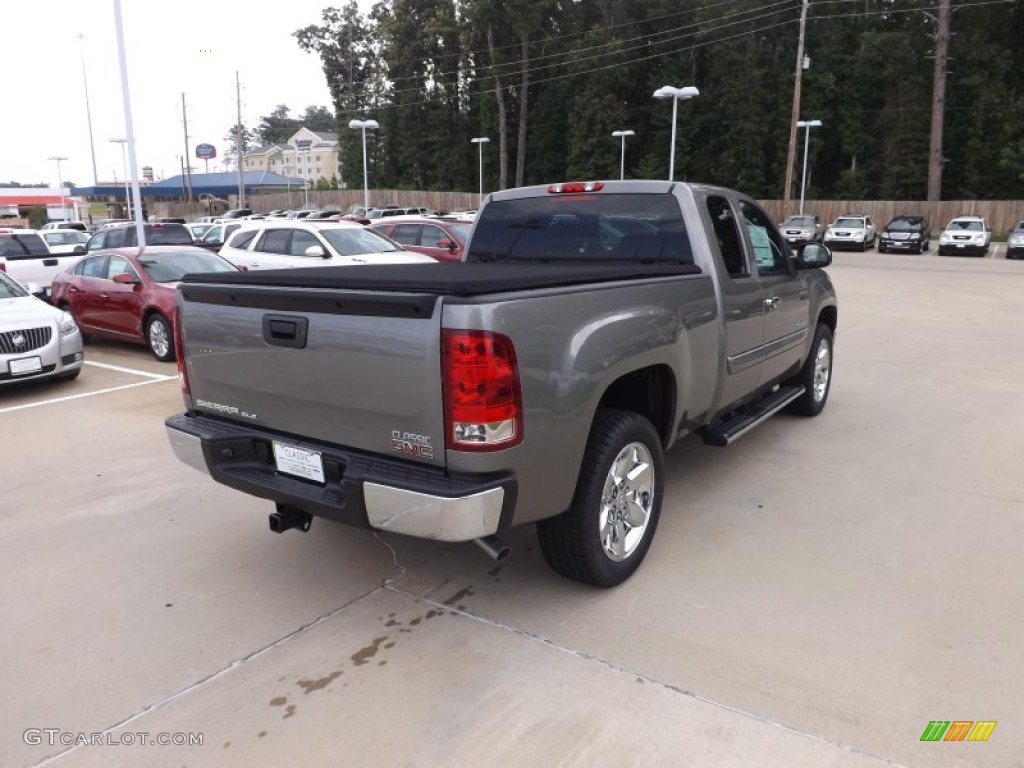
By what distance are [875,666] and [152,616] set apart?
3169mm

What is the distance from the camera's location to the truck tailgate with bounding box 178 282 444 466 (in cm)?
286

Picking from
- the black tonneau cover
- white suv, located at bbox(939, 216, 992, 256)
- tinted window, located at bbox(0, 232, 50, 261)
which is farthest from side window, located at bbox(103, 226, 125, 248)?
white suv, located at bbox(939, 216, 992, 256)

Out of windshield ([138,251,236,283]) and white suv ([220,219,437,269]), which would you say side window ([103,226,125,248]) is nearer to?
white suv ([220,219,437,269])

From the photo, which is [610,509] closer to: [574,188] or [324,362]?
[324,362]

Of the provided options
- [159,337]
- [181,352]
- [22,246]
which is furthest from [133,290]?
[181,352]

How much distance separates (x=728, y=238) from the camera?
480 centimetres

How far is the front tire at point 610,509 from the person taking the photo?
3.36m

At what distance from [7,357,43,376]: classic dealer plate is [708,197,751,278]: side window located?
7035 mm

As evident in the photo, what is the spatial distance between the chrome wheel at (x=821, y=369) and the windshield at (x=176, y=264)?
744cm

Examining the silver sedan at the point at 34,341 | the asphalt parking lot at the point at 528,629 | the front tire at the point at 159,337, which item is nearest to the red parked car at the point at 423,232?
the front tire at the point at 159,337

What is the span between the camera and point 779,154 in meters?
55.8

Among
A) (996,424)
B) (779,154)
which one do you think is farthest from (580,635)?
(779,154)

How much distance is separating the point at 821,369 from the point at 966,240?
28.6m

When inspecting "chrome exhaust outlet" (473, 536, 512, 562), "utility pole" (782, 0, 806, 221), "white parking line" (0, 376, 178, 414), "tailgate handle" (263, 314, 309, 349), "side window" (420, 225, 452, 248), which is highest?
"utility pole" (782, 0, 806, 221)
